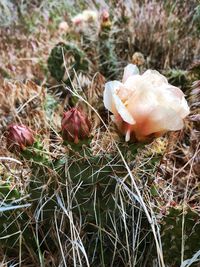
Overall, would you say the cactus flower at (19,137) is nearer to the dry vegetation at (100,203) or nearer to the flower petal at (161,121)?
the dry vegetation at (100,203)

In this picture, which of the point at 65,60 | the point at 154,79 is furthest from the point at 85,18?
the point at 154,79

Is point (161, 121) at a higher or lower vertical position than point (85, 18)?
higher

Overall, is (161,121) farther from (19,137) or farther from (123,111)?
(19,137)

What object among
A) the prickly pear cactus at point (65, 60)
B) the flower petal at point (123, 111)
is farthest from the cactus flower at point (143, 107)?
the prickly pear cactus at point (65, 60)

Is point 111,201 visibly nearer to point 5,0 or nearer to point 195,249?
point 195,249

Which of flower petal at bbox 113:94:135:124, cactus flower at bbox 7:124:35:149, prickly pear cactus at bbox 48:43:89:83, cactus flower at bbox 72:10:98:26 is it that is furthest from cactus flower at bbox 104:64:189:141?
cactus flower at bbox 72:10:98:26

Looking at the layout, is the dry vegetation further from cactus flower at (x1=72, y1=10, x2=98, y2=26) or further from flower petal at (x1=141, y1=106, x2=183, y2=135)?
cactus flower at (x1=72, y1=10, x2=98, y2=26)
